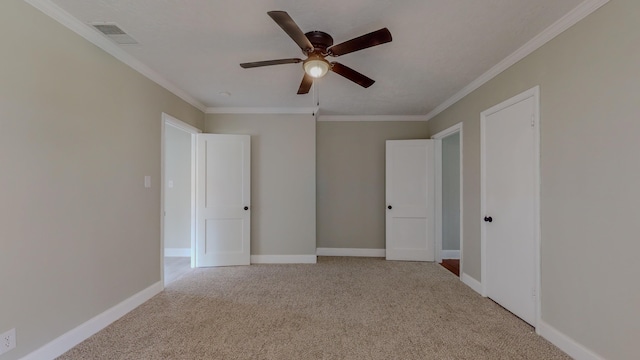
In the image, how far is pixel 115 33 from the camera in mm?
2111

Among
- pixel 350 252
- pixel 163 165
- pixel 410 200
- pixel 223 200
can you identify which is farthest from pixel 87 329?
pixel 410 200

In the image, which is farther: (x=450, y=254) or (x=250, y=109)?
(x=450, y=254)

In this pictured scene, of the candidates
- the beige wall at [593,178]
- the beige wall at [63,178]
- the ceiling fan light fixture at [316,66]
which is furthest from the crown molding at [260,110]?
the beige wall at [593,178]

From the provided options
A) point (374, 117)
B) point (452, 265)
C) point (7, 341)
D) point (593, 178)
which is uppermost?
point (374, 117)

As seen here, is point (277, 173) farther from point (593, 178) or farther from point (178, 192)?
point (593, 178)

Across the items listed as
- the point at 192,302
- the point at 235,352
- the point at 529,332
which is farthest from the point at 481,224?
the point at 192,302

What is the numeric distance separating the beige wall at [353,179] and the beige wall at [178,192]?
231 centimetres

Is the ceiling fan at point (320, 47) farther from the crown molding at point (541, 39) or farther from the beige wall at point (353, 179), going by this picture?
the beige wall at point (353, 179)

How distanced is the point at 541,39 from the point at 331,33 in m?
1.68

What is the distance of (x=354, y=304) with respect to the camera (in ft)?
9.02

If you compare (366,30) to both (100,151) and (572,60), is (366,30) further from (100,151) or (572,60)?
(100,151)

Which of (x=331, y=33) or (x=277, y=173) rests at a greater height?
(x=331, y=33)

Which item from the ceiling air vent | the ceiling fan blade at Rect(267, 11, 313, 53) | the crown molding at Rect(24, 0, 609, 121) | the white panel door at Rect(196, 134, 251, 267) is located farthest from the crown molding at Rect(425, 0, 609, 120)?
the ceiling air vent

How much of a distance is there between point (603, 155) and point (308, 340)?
241cm
